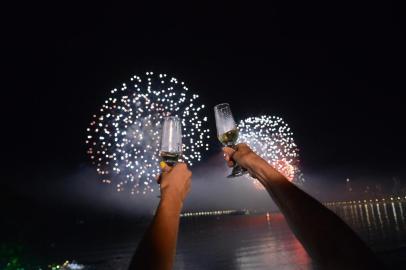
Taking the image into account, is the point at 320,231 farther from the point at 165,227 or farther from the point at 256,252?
the point at 256,252

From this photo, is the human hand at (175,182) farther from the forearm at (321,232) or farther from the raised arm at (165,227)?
the forearm at (321,232)

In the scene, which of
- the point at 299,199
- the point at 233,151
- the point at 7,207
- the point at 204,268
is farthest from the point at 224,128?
the point at 204,268

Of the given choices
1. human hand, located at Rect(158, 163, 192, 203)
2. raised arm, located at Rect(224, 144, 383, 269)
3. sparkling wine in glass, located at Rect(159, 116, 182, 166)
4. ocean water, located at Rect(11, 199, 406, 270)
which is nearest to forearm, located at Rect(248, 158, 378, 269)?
raised arm, located at Rect(224, 144, 383, 269)

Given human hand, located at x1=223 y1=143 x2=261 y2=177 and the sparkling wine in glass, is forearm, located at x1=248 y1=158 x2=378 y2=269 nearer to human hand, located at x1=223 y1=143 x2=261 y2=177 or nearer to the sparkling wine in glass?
human hand, located at x1=223 y1=143 x2=261 y2=177

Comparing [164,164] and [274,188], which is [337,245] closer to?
[274,188]

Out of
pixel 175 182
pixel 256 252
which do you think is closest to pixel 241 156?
pixel 175 182

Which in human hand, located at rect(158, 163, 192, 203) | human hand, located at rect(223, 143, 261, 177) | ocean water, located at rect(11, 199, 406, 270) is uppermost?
human hand, located at rect(223, 143, 261, 177)

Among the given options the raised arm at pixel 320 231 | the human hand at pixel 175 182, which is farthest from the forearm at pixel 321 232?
the human hand at pixel 175 182
